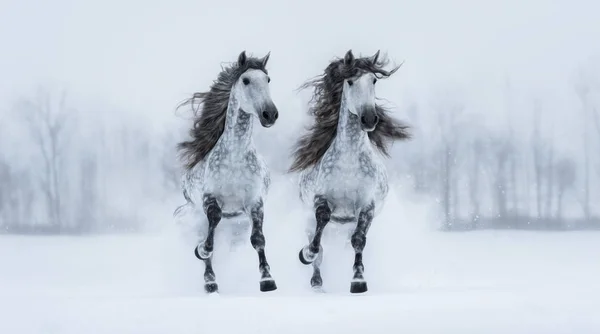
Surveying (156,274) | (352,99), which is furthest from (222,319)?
(156,274)

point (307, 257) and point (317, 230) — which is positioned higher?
point (317, 230)

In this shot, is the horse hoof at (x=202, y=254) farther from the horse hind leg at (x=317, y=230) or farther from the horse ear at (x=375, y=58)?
the horse ear at (x=375, y=58)

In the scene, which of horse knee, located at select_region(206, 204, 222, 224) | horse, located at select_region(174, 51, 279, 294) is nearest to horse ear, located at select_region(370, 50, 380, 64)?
A: horse, located at select_region(174, 51, 279, 294)

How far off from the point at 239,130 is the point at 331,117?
34.9 inches

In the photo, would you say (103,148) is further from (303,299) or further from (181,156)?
(303,299)

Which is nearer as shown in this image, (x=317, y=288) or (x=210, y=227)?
(x=210, y=227)

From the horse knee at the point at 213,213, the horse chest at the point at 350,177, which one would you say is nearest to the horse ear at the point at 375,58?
the horse chest at the point at 350,177

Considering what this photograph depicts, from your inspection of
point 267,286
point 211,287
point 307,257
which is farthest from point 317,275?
point 211,287

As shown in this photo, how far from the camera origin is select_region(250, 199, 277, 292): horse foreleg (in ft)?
25.8

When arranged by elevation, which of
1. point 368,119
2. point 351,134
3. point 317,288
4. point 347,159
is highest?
point 368,119

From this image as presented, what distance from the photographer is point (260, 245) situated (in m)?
7.96

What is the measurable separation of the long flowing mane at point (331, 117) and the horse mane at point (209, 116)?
2.42 feet

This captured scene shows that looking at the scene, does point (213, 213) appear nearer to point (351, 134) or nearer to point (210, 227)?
point (210, 227)

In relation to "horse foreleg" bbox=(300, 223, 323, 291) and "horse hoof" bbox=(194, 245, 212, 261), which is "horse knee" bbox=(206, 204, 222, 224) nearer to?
"horse hoof" bbox=(194, 245, 212, 261)
